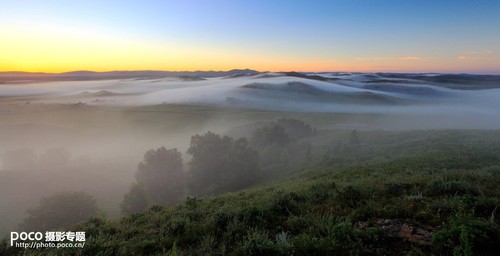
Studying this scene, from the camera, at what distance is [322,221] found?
8820 mm

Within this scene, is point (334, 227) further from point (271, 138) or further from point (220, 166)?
point (271, 138)

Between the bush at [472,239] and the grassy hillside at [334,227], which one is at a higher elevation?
the bush at [472,239]

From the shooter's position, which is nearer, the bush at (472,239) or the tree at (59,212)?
the bush at (472,239)

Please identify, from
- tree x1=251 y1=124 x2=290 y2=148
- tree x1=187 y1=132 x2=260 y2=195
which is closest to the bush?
tree x1=187 y1=132 x2=260 y2=195

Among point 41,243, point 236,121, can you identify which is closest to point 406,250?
point 41,243

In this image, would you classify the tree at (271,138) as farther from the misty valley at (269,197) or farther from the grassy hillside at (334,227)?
the grassy hillside at (334,227)

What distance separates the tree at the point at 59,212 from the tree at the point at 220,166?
2048cm

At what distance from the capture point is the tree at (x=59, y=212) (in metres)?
33.6

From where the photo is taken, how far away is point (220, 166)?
55656 millimetres

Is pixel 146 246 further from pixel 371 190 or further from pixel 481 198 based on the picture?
pixel 481 198

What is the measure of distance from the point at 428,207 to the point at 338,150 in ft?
170

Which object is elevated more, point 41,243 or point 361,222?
point 361,222

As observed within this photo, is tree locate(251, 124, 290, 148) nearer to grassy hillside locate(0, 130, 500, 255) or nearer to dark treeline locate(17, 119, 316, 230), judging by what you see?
dark treeline locate(17, 119, 316, 230)

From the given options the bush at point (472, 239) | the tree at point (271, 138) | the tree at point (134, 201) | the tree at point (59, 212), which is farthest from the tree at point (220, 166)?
the bush at point (472, 239)
